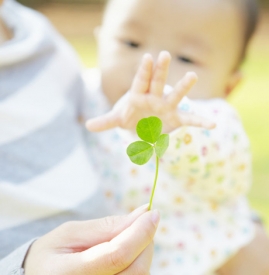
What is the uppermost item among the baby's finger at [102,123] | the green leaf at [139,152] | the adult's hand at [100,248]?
the green leaf at [139,152]

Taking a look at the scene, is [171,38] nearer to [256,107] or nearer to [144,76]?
[144,76]

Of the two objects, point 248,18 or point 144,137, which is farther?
point 248,18

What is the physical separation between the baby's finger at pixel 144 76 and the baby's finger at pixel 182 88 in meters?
0.03

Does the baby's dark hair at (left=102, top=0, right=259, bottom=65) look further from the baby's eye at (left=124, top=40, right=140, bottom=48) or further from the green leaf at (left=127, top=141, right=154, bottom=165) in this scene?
the green leaf at (left=127, top=141, right=154, bottom=165)

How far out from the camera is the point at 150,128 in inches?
19.5

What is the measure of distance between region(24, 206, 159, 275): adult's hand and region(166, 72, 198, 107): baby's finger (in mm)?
200

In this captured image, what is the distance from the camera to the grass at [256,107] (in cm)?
150

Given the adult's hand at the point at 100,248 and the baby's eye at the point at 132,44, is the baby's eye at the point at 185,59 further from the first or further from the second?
the adult's hand at the point at 100,248

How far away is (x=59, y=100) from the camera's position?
0.89 m

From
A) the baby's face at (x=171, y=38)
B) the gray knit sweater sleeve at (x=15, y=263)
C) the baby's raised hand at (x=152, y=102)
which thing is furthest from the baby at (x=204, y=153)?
the gray knit sweater sleeve at (x=15, y=263)

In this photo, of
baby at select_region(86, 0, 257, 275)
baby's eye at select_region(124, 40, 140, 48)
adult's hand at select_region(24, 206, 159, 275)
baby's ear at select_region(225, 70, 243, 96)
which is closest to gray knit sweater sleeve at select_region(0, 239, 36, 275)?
adult's hand at select_region(24, 206, 159, 275)

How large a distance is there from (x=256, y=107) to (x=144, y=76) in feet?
4.89

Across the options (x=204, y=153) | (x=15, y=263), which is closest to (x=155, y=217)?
(x=15, y=263)

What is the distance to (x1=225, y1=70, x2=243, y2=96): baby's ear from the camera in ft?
3.48
